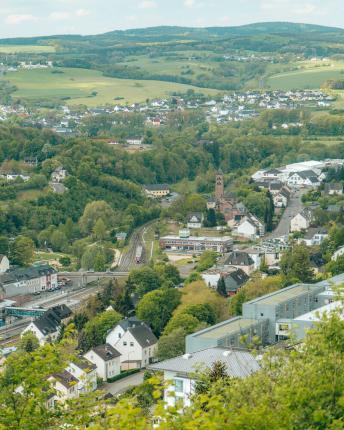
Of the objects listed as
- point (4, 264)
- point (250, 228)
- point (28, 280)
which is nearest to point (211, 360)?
point (28, 280)

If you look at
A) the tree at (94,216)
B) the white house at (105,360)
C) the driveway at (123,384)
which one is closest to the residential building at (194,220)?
the tree at (94,216)

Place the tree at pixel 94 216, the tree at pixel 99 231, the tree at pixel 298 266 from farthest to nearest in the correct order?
the tree at pixel 94 216 → the tree at pixel 99 231 → the tree at pixel 298 266

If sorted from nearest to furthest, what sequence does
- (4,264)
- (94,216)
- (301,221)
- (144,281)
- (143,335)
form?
(143,335) < (144,281) < (4,264) < (301,221) < (94,216)

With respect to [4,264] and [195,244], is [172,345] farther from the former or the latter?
[195,244]

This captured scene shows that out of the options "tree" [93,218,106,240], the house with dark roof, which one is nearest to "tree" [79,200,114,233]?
"tree" [93,218,106,240]

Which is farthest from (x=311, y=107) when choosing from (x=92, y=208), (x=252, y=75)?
(x=92, y=208)

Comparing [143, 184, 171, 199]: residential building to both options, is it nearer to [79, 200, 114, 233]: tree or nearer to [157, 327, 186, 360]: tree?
[79, 200, 114, 233]: tree

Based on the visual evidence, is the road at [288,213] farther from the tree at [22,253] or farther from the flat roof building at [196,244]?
the tree at [22,253]
